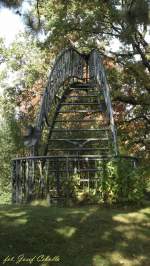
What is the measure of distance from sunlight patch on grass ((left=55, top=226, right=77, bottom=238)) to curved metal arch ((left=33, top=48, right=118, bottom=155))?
4337 millimetres

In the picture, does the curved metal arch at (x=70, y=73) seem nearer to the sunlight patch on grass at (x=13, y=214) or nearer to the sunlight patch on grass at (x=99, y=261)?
the sunlight patch on grass at (x=13, y=214)

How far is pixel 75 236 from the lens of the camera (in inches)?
248

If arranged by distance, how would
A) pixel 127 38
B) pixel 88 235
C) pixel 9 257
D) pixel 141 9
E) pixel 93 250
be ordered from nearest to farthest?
pixel 9 257
pixel 93 250
pixel 88 235
pixel 141 9
pixel 127 38

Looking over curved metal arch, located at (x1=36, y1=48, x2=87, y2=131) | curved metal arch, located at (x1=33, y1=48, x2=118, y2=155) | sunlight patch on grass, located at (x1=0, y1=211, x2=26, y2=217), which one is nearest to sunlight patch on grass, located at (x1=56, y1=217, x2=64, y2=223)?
sunlight patch on grass, located at (x1=0, y1=211, x2=26, y2=217)

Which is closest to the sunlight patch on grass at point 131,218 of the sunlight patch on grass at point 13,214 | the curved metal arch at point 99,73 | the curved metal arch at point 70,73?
the sunlight patch on grass at point 13,214

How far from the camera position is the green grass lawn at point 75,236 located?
18.7 feet

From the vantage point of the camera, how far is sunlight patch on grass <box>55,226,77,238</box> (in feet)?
20.8

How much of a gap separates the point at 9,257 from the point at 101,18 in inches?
565

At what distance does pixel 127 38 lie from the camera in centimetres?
1573

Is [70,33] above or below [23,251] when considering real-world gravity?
above

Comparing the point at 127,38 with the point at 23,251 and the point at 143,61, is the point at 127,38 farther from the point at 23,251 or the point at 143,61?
the point at 23,251

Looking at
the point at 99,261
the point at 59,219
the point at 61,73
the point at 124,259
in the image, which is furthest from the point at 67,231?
the point at 61,73

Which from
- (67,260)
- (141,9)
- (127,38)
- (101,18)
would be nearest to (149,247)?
A: (67,260)

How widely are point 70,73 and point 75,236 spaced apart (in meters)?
8.39
